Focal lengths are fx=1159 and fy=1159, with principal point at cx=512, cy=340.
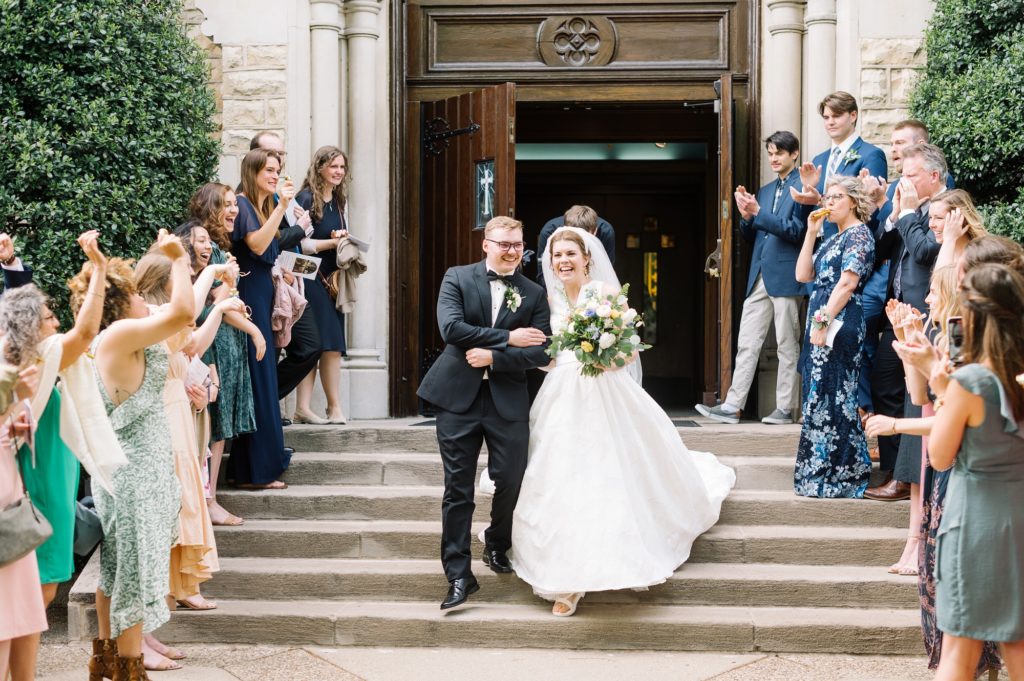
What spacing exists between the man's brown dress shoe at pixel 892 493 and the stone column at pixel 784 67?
9.53ft

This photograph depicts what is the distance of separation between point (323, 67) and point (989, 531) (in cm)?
617

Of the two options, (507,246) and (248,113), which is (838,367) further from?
(248,113)

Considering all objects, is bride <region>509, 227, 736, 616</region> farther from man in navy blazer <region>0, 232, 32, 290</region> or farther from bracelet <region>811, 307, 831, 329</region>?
man in navy blazer <region>0, 232, 32, 290</region>

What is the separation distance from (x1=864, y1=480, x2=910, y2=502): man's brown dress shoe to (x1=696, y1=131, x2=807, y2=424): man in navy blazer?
1330 millimetres

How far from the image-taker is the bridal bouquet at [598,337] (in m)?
5.81

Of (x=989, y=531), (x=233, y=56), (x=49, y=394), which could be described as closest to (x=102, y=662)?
(x=49, y=394)

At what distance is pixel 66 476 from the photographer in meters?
4.50

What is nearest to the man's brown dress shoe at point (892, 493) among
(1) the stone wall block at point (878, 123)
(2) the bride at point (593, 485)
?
(2) the bride at point (593, 485)

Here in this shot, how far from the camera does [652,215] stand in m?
16.1

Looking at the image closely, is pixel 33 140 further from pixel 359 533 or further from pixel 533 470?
pixel 533 470

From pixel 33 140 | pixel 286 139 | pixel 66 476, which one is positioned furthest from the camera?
pixel 286 139

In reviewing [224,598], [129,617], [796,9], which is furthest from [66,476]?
[796,9]

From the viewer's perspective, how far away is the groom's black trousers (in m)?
5.81

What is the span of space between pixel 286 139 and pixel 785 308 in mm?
3801
